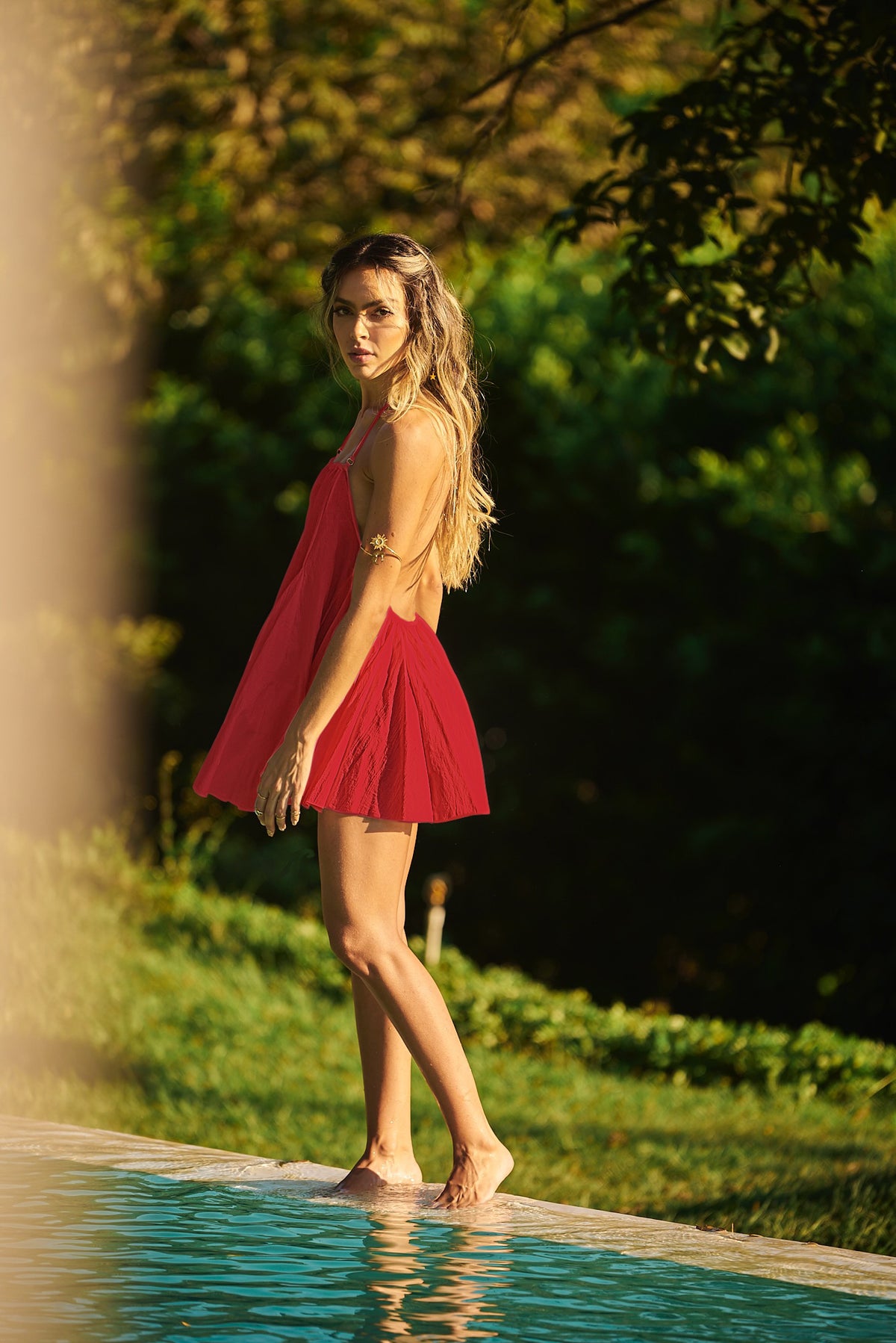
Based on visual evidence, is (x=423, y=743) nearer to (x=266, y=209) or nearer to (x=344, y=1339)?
(x=344, y=1339)

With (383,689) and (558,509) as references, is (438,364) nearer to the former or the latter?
(383,689)

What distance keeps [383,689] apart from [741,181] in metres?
2.84

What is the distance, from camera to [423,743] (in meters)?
3.58

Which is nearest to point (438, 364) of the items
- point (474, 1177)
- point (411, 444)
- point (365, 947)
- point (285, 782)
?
point (411, 444)

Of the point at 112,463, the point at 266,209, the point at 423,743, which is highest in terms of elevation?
the point at 266,209

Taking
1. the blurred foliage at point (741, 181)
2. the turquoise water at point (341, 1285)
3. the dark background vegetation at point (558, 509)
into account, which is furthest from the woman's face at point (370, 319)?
the dark background vegetation at point (558, 509)

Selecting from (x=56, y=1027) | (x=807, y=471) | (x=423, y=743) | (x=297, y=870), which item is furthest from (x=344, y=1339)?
(x=297, y=870)

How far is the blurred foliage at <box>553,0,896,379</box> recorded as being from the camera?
5.14m

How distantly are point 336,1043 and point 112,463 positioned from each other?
23.7 feet

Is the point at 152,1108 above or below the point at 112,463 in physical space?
below

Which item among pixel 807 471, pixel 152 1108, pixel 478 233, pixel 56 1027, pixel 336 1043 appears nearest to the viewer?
pixel 152 1108

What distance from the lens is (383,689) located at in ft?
11.7

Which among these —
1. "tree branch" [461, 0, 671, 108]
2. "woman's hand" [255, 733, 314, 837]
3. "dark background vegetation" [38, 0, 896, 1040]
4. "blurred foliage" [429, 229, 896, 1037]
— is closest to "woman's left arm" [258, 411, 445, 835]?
"woman's hand" [255, 733, 314, 837]

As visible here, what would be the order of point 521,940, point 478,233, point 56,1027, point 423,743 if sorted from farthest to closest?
1. point 478,233
2. point 521,940
3. point 56,1027
4. point 423,743
